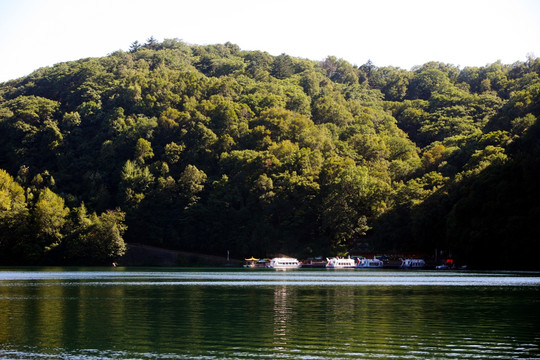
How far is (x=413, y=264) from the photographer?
116000 millimetres

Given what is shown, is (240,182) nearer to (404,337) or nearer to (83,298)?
(83,298)

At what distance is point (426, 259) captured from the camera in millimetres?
119375

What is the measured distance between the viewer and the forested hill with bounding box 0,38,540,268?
345 ft

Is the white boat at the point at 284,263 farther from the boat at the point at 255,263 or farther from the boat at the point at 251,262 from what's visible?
the boat at the point at 251,262

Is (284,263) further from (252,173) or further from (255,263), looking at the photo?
(252,173)

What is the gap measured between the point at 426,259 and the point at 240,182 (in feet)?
138

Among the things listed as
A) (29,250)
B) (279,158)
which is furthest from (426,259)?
(29,250)

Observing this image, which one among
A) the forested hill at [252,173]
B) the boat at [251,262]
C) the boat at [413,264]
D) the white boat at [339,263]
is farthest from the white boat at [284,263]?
the boat at [413,264]

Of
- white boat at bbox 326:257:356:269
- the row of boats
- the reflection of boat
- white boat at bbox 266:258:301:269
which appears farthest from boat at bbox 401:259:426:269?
white boat at bbox 266:258:301:269

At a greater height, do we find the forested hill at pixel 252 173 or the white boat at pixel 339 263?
the forested hill at pixel 252 173

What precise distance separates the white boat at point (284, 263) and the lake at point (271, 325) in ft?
241

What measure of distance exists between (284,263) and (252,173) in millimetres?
24480

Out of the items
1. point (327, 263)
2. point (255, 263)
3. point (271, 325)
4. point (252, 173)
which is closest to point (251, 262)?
point (255, 263)

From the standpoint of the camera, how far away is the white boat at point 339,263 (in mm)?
122500
